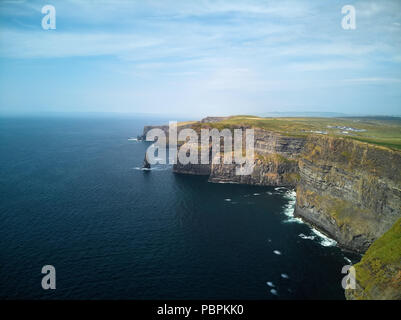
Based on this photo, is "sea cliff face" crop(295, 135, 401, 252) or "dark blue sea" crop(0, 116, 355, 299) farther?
"sea cliff face" crop(295, 135, 401, 252)

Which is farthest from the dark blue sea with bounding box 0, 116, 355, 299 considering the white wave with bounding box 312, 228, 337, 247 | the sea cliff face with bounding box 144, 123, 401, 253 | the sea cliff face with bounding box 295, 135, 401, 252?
the sea cliff face with bounding box 144, 123, 401, 253

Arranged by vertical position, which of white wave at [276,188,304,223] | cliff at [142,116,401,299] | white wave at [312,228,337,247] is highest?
cliff at [142,116,401,299]

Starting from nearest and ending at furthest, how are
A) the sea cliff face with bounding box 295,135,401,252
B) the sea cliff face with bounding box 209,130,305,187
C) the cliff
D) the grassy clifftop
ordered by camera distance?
the grassy clifftop → the cliff → the sea cliff face with bounding box 295,135,401,252 → the sea cliff face with bounding box 209,130,305,187

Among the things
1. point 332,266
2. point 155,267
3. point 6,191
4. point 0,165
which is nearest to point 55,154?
point 0,165

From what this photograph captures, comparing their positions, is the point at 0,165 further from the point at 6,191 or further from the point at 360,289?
the point at 360,289

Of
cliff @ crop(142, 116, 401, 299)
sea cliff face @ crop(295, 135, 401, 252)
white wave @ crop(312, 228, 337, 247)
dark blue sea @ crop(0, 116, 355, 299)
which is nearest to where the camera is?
cliff @ crop(142, 116, 401, 299)

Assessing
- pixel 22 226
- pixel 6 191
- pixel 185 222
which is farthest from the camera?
pixel 6 191

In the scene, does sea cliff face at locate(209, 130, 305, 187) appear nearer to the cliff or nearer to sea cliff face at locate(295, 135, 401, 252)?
the cliff
